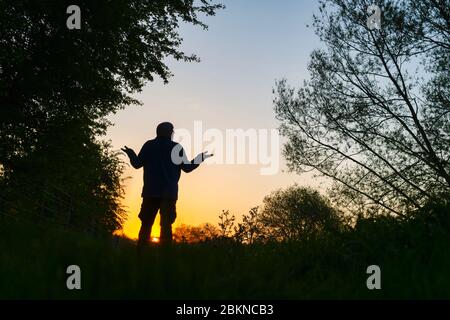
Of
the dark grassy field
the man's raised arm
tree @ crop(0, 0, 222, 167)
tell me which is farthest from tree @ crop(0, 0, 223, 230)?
the dark grassy field

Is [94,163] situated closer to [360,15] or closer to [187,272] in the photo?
Answer: [360,15]

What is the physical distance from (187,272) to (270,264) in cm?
114

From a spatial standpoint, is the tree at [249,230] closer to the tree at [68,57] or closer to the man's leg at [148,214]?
the man's leg at [148,214]

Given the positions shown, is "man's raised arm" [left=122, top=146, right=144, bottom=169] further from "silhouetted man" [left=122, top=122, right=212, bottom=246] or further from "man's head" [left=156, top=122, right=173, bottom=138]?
"man's head" [left=156, top=122, right=173, bottom=138]

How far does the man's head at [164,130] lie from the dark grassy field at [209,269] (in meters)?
2.55

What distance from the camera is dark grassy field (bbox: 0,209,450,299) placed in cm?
479

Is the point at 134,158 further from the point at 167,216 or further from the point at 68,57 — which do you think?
the point at 68,57

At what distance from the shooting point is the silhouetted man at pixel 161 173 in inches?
336

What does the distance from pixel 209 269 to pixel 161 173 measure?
358 cm

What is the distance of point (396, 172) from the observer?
16.3 metres

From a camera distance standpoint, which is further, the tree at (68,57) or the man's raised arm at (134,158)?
the tree at (68,57)

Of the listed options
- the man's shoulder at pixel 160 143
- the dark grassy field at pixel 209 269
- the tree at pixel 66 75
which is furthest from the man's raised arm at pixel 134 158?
the tree at pixel 66 75
